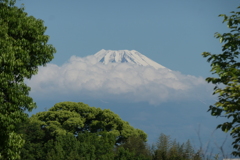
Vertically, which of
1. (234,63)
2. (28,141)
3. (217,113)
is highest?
(28,141)

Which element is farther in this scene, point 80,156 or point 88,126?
point 88,126

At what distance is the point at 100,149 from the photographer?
3419cm

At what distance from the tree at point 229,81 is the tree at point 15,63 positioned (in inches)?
295

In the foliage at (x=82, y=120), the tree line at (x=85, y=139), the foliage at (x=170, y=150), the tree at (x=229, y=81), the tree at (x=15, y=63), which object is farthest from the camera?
the foliage at (x=82, y=120)

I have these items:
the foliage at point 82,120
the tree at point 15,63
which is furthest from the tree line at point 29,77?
the foliage at point 82,120

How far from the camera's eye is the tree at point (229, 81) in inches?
398

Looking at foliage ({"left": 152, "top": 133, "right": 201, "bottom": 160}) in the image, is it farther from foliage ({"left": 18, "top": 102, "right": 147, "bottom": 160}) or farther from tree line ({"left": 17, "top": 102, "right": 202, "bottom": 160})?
foliage ({"left": 18, "top": 102, "right": 147, "bottom": 160})

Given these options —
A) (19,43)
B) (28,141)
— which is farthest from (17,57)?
(28,141)

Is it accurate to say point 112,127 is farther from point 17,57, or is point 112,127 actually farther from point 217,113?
point 217,113

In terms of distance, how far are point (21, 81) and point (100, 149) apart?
19.4 m

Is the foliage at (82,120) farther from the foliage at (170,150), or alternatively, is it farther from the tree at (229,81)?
the tree at (229,81)

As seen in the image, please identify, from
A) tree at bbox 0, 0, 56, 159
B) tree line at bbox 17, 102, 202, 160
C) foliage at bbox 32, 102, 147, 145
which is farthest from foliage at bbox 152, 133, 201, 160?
foliage at bbox 32, 102, 147, 145

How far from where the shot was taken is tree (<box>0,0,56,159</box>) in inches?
571

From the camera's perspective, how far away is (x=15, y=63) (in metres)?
14.7
